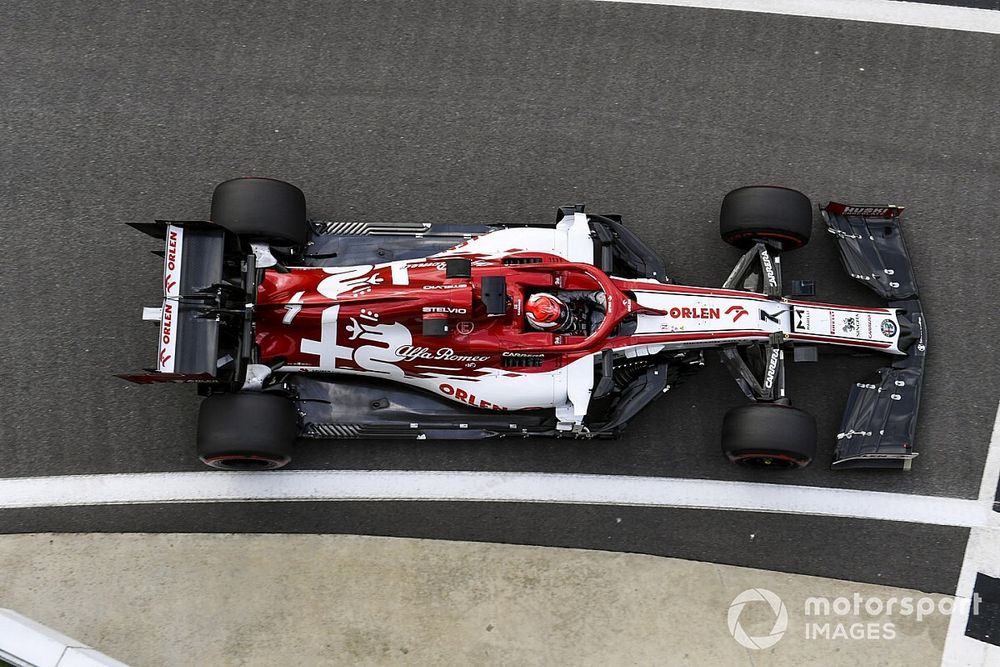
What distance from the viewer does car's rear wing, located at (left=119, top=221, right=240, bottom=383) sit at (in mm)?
4098

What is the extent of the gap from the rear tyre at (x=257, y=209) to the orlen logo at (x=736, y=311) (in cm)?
332

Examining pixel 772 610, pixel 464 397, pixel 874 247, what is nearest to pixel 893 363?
pixel 874 247

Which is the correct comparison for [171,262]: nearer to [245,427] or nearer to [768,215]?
[245,427]

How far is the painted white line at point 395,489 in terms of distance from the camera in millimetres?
5113

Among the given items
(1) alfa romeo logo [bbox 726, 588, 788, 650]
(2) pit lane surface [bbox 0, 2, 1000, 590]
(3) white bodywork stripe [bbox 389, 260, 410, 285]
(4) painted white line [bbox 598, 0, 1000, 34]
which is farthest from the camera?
(4) painted white line [bbox 598, 0, 1000, 34]

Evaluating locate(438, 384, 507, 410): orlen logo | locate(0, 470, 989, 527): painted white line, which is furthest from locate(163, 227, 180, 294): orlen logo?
locate(438, 384, 507, 410): orlen logo

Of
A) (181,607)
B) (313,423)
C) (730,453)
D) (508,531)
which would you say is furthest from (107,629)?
(730,453)

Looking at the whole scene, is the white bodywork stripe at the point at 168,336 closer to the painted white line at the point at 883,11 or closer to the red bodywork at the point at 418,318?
the red bodywork at the point at 418,318

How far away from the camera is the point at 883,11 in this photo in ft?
19.5

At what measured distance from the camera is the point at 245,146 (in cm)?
557

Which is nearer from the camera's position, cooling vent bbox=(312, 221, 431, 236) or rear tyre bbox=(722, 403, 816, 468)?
rear tyre bbox=(722, 403, 816, 468)

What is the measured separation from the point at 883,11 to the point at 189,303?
652cm

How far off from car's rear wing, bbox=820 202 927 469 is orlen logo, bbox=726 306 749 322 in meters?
1.12

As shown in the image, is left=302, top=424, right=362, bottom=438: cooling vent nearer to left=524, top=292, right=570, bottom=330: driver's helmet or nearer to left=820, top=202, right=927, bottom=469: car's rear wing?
left=524, top=292, right=570, bottom=330: driver's helmet
